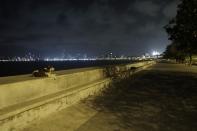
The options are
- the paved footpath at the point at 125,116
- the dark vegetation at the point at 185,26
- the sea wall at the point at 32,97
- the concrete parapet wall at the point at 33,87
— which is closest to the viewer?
the sea wall at the point at 32,97

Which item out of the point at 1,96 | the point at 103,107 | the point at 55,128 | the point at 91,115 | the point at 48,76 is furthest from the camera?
the point at 103,107

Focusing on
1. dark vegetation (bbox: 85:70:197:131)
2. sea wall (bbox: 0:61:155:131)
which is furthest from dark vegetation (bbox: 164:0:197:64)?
sea wall (bbox: 0:61:155:131)

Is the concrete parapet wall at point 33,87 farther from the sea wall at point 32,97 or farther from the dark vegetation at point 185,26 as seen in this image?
the dark vegetation at point 185,26

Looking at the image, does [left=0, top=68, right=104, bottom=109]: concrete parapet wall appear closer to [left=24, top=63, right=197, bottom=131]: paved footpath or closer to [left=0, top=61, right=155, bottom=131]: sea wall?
[left=0, top=61, right=155, bottom=131]: sea wall

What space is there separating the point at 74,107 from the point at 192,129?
4.83m

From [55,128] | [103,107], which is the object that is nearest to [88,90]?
[103,107]

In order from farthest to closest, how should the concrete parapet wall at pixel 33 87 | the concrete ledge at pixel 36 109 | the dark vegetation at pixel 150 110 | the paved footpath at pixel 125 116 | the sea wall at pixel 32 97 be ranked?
the dark vegetation at pixel 150 110 → the paved footpath at pixel 125 116 → the concrete parapet wall at pixel 33 87 → the sea wall at pixel 32 97 → the concrete ledge at pixel 36 109

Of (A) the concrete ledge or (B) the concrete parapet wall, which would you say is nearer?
(A) the concrete ledge

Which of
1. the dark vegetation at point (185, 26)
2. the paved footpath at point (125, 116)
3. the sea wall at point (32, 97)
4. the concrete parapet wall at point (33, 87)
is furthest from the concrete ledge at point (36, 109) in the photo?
the dark vegetation at point (185, 26)

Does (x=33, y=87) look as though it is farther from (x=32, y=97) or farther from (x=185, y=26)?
(x=185, y=26)

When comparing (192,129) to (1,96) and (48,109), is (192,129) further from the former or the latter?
(1,96)

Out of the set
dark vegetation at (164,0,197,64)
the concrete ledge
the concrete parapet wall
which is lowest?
the concrete ledge

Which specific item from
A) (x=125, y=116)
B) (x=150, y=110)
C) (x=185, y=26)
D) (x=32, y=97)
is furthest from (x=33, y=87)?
(x=185, y=26)

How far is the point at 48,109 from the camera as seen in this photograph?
1135 centimetres
